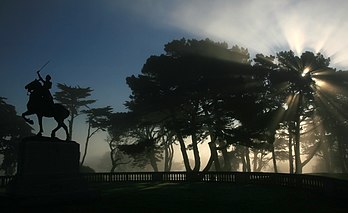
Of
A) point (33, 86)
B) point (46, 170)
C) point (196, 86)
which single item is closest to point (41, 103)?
point (33, 86)

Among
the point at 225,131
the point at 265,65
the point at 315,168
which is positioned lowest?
the point at 315,168

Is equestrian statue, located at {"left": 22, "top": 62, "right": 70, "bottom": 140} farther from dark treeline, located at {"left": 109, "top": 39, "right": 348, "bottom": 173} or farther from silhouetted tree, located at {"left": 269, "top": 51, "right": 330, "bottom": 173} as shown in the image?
silhouetted tree, located at {"left": 269, "top": 51, "right": 330, "bottom": 173}

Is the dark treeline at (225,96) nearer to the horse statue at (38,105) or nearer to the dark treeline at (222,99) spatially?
the dark treeline at (222,99)

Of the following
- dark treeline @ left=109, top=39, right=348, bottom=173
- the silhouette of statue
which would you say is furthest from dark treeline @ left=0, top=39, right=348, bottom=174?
the silhouette of statue

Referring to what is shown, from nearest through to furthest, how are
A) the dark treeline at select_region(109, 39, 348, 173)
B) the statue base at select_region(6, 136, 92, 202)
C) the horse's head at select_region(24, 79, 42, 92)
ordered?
the statue base at select_region(6, 136, 92, 202)
the horse's head at select_region(24, 79, 42, 92)
the dark treeline at select_region(109, 39, 348, 173)

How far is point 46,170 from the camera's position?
14.4 meters

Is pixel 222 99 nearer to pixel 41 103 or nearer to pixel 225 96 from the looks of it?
pixel 225 96

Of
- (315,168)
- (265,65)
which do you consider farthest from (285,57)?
(315,168)

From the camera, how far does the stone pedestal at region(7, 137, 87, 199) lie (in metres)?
13.4

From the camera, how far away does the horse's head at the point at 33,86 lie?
609 inches

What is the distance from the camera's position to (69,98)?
46.0 metres

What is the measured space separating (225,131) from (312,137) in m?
28.5

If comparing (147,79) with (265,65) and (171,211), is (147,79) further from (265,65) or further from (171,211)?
(171,211)

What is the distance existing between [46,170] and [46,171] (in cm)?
5
